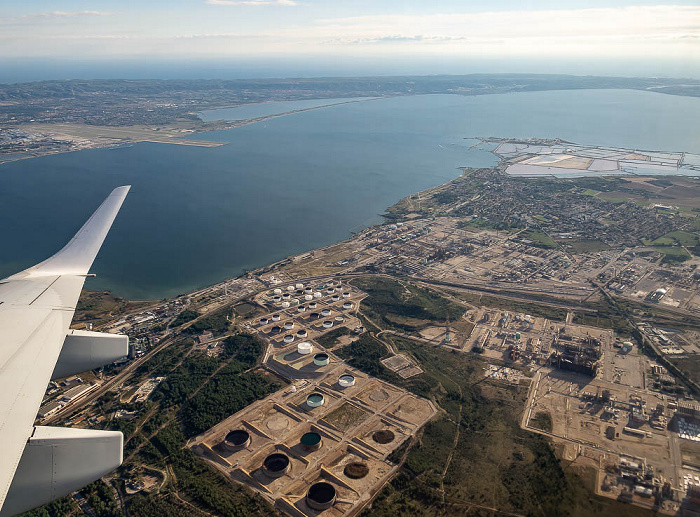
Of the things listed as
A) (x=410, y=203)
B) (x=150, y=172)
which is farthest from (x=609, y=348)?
(x=150, y=172)

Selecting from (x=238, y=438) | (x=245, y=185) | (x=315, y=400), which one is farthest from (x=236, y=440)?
(x=245, y=185)

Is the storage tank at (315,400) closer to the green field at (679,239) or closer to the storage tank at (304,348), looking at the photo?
the storage tank at (304,348)

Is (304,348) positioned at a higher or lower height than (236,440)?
higher

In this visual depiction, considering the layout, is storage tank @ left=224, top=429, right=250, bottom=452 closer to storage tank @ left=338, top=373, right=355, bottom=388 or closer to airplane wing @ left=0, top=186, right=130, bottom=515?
storage tank @ left=338, top=373, right=355, bottom=388

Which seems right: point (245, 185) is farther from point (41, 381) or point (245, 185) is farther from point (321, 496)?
point (41, 381)

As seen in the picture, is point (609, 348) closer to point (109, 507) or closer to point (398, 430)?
point (398, 430)

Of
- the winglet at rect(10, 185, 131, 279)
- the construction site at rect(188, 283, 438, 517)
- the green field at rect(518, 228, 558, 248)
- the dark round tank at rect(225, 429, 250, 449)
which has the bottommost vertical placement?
the construction site at rect(188, 283, 438, 517)

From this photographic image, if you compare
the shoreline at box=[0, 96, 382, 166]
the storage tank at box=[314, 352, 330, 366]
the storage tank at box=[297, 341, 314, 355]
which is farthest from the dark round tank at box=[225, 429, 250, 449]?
the shoreline at box=[0, 96, 382, 166]
